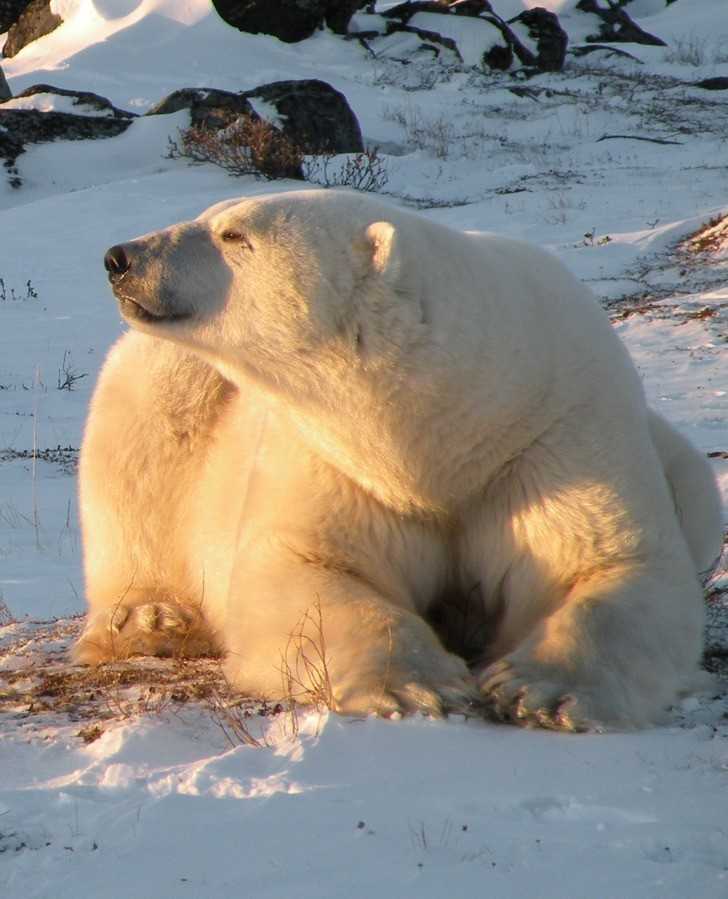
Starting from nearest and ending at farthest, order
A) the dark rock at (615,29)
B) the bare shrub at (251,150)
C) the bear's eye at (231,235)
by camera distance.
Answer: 1. the bear's eye at (231,235)
2. the bare shrub at (251,150)
3. the dark rock at (615,29)

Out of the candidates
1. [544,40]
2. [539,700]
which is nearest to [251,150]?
[539,700]

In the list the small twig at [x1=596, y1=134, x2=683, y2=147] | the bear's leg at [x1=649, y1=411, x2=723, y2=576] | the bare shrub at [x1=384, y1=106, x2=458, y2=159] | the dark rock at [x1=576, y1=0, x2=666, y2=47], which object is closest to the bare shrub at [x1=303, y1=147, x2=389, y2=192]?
the bare shrub at [x1=384, y1=106, x2=458, y2=159]

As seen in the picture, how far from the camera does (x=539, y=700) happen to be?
280cm

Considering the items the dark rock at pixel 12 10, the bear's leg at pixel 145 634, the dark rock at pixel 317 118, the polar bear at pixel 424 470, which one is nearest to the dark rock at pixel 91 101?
the dark rock at pixel 317 118

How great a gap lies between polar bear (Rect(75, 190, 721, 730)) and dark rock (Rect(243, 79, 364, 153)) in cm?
1451

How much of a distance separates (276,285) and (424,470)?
1.86 ft

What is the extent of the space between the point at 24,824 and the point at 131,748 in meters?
0.49

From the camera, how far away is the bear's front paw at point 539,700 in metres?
2.77

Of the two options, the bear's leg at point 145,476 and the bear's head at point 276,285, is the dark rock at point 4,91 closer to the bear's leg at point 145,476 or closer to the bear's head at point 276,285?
the bear's leg at point 145,476

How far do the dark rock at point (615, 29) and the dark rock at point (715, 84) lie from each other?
623cm

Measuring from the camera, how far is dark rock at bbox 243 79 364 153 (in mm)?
17672

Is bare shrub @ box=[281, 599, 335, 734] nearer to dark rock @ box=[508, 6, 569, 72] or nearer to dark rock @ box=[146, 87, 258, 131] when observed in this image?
dark rock @ box=[146, 87, 258, 131]

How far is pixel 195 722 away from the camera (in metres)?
2.90

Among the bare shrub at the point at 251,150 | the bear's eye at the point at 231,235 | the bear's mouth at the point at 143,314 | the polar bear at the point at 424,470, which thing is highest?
the bear's eye at the point at 231,235
